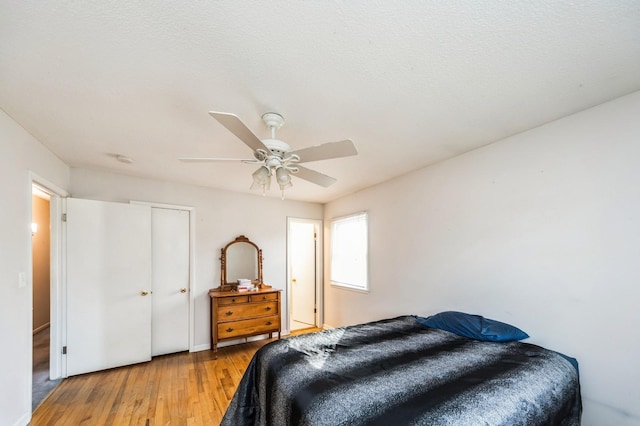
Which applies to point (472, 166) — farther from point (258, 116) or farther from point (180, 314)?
point (180, 314)

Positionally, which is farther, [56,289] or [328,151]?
[56,289]

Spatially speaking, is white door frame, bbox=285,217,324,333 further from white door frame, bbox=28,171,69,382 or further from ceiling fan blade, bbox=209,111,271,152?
ceiling fan blade, bbox=209,111,271,152

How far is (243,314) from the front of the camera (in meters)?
3.82

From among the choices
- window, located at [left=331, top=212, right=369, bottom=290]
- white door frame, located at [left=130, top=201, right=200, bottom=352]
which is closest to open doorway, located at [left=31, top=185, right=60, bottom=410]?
white door frame, located at [left=130, top=201, right=200, bottom=352]

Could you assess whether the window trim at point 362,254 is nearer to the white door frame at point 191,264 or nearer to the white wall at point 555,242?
Result: the white wall at point 555,242

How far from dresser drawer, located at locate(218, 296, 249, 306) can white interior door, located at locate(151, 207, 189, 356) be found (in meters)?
0.56

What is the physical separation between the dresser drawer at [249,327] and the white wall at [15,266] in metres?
1.81

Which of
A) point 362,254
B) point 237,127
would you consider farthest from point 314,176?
point 362,254

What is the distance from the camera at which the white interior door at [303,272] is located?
5051mm

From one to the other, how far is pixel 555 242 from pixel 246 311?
3542mm

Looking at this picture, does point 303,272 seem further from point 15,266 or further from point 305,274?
point 15,266

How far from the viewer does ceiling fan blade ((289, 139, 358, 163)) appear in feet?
5.41

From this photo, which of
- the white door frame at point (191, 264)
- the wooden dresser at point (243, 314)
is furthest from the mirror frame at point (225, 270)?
the white door frame at point (191, 264)

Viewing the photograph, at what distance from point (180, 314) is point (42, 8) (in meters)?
3.57
